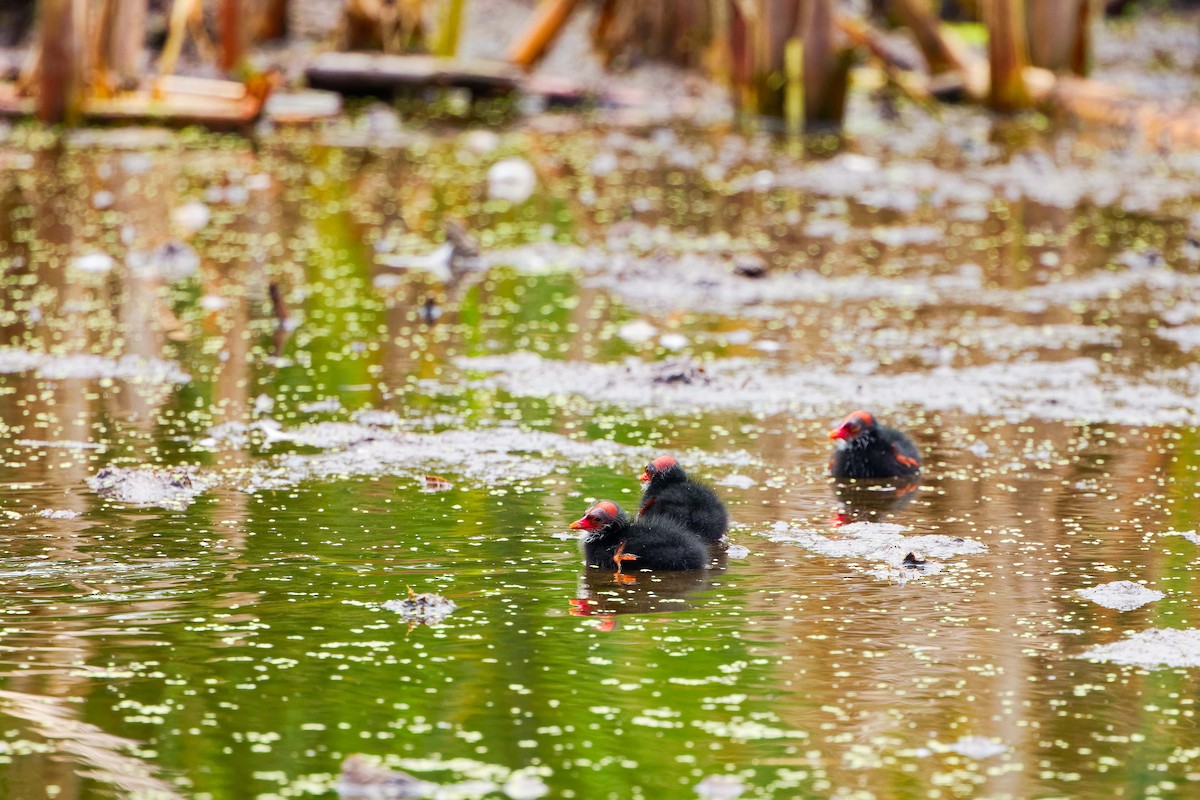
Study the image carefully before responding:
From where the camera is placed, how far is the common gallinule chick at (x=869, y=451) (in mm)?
6109

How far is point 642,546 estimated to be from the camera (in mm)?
5070

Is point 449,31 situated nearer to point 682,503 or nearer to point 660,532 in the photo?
point 682,503

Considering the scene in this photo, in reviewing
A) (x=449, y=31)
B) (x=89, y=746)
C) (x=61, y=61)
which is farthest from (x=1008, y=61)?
(x=89, y=746)

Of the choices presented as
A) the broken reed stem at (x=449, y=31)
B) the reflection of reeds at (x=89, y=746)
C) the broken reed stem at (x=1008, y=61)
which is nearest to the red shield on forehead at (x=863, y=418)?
the reflection of reeds at (x=89, y=746)

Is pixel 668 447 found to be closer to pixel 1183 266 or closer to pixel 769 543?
pixel 769 543

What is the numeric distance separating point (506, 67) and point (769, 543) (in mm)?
16430

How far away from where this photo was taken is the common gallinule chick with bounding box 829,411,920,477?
6109 millimetres

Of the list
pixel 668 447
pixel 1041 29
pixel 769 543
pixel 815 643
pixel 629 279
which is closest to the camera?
pixel 815 643

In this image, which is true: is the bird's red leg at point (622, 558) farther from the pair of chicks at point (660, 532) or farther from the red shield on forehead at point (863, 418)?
the red shield on forehead at point (863, 418)

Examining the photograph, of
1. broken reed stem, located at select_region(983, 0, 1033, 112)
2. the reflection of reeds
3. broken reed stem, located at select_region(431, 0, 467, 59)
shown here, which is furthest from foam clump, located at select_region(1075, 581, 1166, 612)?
broken reed stem, located at select_region(431, 0, 467, 59)

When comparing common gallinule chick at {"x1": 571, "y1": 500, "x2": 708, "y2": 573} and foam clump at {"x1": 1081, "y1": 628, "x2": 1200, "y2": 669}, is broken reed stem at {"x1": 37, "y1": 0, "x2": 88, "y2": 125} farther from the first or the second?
foam clump at {"x1": 1081, "y1": 628, "x2": 1200, "y2": 669}

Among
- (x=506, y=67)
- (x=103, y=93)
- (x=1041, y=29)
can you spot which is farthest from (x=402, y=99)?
(x=1041, y=29)

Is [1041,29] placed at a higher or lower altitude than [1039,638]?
higher

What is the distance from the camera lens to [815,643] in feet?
14.6
